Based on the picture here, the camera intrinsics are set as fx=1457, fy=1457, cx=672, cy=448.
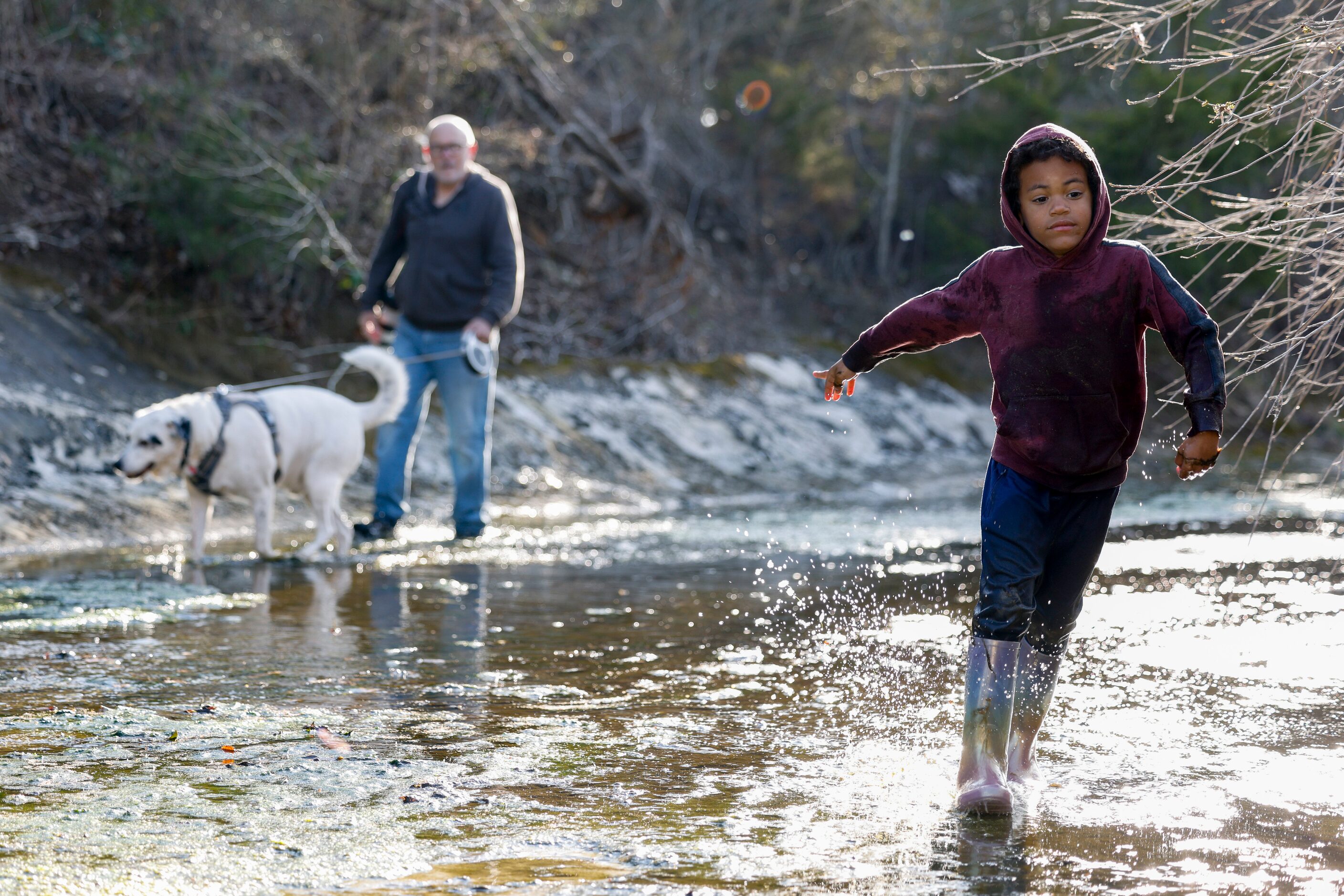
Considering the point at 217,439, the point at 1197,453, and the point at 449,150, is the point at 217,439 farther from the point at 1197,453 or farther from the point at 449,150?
the point at 1197,453

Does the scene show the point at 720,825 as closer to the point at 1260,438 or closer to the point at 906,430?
the point at 906,430

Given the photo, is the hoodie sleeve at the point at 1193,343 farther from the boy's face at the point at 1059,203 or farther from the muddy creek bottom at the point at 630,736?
the muddy creek bottom at the point at 630,736

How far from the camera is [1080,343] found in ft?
12.3

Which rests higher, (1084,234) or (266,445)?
(1084,234)

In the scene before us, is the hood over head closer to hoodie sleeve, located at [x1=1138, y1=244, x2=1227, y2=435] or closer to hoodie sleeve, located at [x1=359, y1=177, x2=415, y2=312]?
hoodie sleeve, located at [x1=1138, y1=244, x2=1227, y2=435]

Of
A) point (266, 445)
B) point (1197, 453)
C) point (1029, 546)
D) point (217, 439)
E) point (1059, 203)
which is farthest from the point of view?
point (266, 445)

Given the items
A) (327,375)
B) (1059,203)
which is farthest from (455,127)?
(1059,203)

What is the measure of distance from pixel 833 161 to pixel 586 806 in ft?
65.2

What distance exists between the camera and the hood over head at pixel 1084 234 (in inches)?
148

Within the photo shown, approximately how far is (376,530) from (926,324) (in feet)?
19.4

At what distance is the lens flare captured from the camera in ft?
73.4

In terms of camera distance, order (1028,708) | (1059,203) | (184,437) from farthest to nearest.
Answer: (184,437), (1028,708), (1059,203)

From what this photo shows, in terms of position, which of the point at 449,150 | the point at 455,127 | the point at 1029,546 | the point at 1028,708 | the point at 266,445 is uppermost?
the point at 455,127

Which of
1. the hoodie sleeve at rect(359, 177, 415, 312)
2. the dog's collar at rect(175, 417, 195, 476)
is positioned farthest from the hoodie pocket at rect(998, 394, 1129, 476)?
the hoodie sleeve at rect(359, 177, 415, 312)
